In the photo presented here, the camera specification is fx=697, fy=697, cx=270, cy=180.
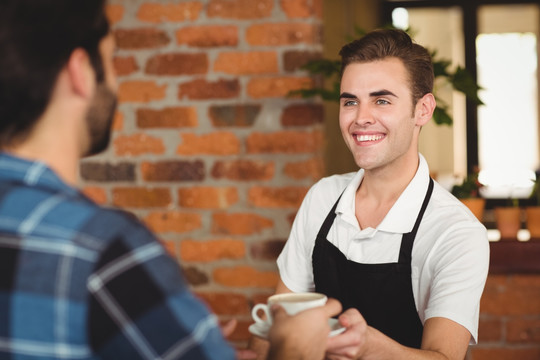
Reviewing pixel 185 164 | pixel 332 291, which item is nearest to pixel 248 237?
pixel 185 164

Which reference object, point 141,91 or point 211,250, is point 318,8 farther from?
point 211,250

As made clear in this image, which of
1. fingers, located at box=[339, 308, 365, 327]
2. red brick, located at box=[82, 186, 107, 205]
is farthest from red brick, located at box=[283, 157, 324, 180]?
fingers, located at box=[339, 308, 365, 327]

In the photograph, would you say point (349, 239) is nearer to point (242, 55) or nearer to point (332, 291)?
point (332, 291)

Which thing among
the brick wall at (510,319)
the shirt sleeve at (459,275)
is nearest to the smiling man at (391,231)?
the shirt sleeve at (459,275)

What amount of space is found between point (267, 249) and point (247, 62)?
615 millimetres

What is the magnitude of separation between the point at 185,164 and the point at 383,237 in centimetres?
96

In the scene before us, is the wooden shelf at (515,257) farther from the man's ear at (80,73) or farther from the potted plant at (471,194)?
the man's ear at (80,73)

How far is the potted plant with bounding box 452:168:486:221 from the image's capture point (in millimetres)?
2287

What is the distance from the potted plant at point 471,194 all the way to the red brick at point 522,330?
1.26ft

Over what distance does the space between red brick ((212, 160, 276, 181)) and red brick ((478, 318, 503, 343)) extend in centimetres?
87

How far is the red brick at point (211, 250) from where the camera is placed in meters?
2.32

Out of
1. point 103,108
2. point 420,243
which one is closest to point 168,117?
point 420,243

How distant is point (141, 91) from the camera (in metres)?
2.35

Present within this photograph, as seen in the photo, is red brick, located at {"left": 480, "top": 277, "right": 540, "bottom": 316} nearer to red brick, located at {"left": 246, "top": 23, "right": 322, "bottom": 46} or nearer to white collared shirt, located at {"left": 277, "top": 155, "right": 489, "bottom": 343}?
white collared shirt, located at {"left": 277, "top": 155, "right": 489, "bottom": 343}
